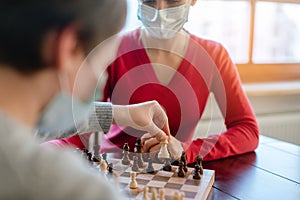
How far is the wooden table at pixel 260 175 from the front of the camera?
39.9 inches

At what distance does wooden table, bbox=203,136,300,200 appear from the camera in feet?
3.33

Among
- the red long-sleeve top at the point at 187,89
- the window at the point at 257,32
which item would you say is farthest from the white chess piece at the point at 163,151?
the window at the point at 257,32

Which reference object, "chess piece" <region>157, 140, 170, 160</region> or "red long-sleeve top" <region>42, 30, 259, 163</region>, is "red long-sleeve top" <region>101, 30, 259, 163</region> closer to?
"red long-sleeve top" <region>42, 30, 259, 163</region>

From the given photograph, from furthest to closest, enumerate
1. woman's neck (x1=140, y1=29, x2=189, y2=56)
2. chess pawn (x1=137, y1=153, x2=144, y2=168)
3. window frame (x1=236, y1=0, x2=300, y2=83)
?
window frame (x1=236, y1=0, x2=300, y2=83), woman's neck (x1=140, y1=29, x2=189, y2=56), chess pawn (x1=137, y1=153, x2=144, y2=168)

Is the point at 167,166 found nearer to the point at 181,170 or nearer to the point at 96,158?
the point at 181,170

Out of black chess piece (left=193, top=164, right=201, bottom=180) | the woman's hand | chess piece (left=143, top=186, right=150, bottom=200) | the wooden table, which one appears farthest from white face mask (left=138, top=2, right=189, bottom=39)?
chess piece (left=143, top=186, right=150, bottom=200)

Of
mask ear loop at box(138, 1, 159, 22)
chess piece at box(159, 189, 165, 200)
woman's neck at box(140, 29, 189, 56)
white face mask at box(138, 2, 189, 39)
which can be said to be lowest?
chess piece at box(159, 189, 165, 200)

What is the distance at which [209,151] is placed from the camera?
4.30 ft

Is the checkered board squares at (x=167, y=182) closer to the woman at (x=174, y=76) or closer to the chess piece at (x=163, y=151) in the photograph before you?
the chess piece at (x=163, y=151)

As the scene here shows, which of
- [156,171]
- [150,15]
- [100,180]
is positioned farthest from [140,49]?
[100,180]

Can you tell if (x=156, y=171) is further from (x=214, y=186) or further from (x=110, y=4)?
(x=110, y=4)

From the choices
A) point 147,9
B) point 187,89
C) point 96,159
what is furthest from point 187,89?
point 96,159

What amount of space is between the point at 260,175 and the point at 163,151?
0.97 feet

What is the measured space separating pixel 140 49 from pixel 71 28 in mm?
1191
